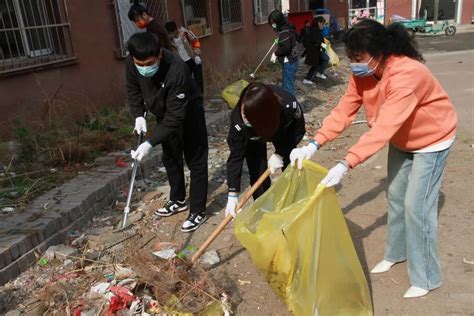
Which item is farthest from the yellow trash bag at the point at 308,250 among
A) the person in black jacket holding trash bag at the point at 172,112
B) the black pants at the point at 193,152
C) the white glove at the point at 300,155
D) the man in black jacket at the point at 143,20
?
the man in black jacket at the point at 143,20

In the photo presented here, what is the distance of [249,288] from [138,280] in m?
0.71

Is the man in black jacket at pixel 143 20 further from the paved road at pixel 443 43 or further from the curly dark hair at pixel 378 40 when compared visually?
the paved road at pixel 443 43

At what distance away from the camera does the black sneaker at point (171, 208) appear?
3576 mm

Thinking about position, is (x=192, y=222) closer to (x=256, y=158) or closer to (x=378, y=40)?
(x=256, y=158)

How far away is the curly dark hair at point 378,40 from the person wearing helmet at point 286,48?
4735mm

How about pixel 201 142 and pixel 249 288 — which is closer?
pixel 249 288

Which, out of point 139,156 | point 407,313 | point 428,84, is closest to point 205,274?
point 139,156

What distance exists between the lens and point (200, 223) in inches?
134

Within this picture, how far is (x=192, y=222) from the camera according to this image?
334 centimetres

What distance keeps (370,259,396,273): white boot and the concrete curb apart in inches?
85.5

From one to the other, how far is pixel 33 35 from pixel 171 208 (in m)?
3.11

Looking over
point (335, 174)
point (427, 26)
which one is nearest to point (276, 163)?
point (335, 174)

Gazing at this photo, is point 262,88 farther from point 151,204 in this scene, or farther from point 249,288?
point 151,204

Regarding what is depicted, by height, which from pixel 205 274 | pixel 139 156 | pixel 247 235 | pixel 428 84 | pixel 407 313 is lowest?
pixel 407 313
